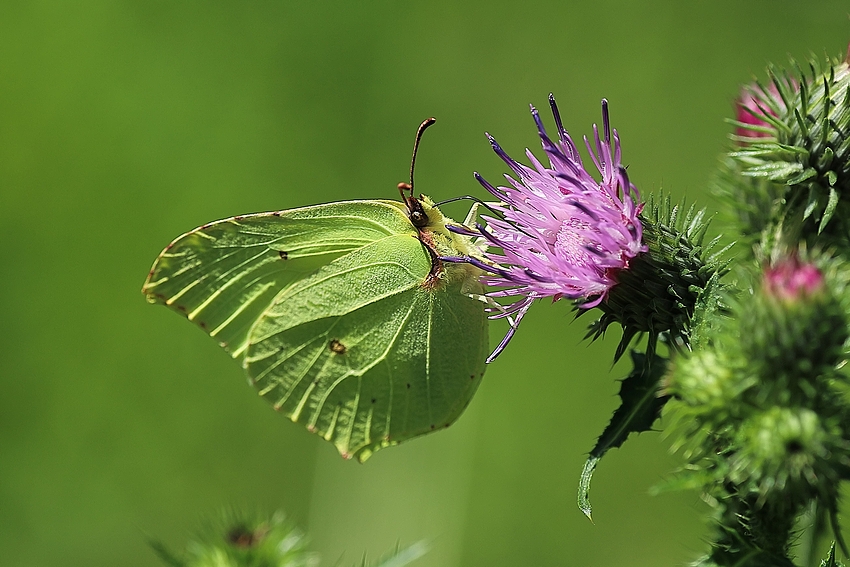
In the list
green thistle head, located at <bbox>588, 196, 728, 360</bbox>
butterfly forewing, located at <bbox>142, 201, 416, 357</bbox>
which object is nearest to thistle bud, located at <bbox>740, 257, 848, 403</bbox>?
green thistle head, located at <bbox>588, 196, 728, 360</bbox>

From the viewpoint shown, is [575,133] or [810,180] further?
[575,133]

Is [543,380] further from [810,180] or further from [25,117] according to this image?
[25,117]

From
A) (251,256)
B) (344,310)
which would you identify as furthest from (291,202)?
(344,310)

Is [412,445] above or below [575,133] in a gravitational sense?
below

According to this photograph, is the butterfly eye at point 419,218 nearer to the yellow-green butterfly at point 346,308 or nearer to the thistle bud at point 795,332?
the yellow-green butterfly at point 346,308

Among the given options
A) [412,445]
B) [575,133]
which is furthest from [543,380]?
[575,133]

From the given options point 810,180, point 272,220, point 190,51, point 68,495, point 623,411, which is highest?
point 190,51

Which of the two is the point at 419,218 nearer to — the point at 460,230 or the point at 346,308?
the point at 460,230

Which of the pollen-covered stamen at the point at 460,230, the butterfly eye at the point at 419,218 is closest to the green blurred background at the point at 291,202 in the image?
the butterfly eye at the point at 419,218
